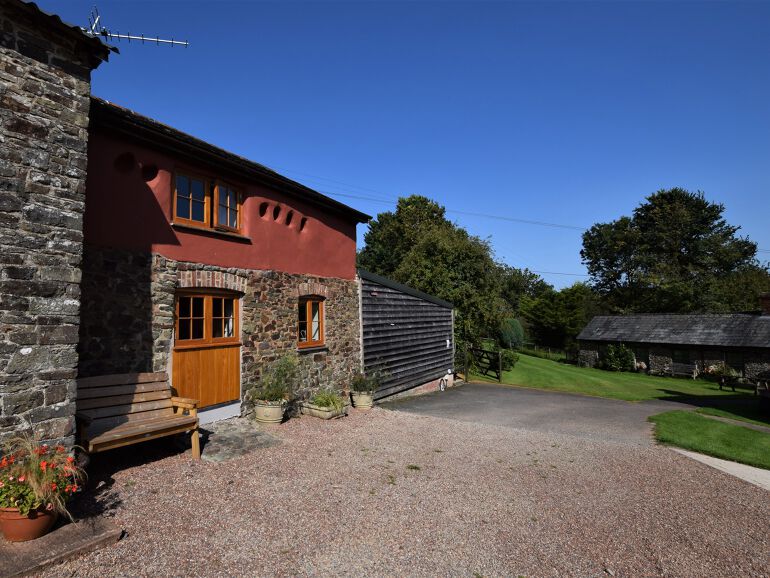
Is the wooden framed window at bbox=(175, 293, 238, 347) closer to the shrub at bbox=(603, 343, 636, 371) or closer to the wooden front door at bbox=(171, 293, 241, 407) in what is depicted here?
the wooden front door at bbox=(171, 293, 241, 407)

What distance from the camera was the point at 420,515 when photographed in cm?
479

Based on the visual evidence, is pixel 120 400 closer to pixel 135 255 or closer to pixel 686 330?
pixel 135 255

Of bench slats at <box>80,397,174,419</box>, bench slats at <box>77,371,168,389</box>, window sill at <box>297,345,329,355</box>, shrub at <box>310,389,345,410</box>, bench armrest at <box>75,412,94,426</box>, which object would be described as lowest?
shrub at <box>310,389,345,410</box>

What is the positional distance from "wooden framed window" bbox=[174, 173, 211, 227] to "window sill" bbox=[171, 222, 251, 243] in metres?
0.16

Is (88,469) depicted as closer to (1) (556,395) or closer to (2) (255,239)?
(2) (255,239)

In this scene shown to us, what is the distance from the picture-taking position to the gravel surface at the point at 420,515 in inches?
151

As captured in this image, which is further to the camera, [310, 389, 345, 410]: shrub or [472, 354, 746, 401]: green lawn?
[472, 354, 746, 401]: green lawn

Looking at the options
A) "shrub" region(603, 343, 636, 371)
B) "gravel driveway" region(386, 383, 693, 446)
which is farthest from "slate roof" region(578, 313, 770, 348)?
"gravel driveway" region(386, 383, 693, 446)

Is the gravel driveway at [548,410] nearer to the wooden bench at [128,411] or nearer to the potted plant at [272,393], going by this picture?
the potted plant at [272,393]

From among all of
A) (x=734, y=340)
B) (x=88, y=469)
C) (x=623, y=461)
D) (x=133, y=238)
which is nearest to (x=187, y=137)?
(x=133, y=238)

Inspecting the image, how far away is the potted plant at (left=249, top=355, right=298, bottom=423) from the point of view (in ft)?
26.6

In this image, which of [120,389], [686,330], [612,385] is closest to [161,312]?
[120,389]

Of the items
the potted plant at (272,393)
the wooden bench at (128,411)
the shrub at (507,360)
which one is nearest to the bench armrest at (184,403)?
the wooden bench at (128,411)

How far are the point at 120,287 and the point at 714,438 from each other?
40.2ft
